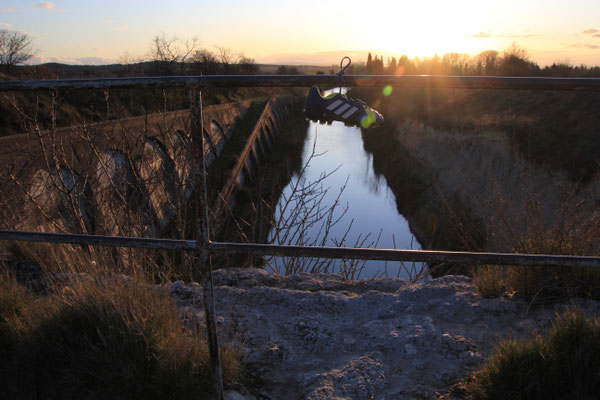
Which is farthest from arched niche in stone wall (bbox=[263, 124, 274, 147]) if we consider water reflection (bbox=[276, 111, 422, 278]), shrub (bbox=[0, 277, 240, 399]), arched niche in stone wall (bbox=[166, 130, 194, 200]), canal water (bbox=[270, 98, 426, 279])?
shrub (bbox=[0, 277, 240, 399])

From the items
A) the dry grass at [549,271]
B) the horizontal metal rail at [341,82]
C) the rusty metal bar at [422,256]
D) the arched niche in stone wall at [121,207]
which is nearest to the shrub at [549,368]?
the rusty metal bar at [422,256]

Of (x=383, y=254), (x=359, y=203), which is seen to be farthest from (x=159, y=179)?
(x=359, y=203)

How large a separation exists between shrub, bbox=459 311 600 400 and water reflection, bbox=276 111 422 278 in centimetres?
933

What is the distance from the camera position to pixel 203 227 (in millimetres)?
1537

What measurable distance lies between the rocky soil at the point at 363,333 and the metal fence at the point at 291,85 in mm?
465

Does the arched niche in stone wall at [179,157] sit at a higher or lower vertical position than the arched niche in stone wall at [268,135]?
higher

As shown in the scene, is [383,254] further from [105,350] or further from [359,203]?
[359,203]

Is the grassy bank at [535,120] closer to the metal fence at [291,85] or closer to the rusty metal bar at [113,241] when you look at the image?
the metal fence at [291,85]

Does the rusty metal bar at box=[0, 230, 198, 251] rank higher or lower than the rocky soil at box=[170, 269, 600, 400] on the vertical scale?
higher

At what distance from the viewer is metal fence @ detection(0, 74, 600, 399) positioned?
4.77ft

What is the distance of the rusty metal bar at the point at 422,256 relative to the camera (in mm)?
1503

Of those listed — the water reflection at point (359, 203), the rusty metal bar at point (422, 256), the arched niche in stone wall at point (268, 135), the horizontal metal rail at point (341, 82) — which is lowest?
the water reflection at point (359, 203)

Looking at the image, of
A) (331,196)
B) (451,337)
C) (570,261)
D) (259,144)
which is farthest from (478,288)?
(259,144)

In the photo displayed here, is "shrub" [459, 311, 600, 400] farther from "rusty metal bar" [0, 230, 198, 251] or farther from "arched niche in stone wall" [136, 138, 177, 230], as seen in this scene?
"arched niche in stone wall" [136, 138, 177, 230]
